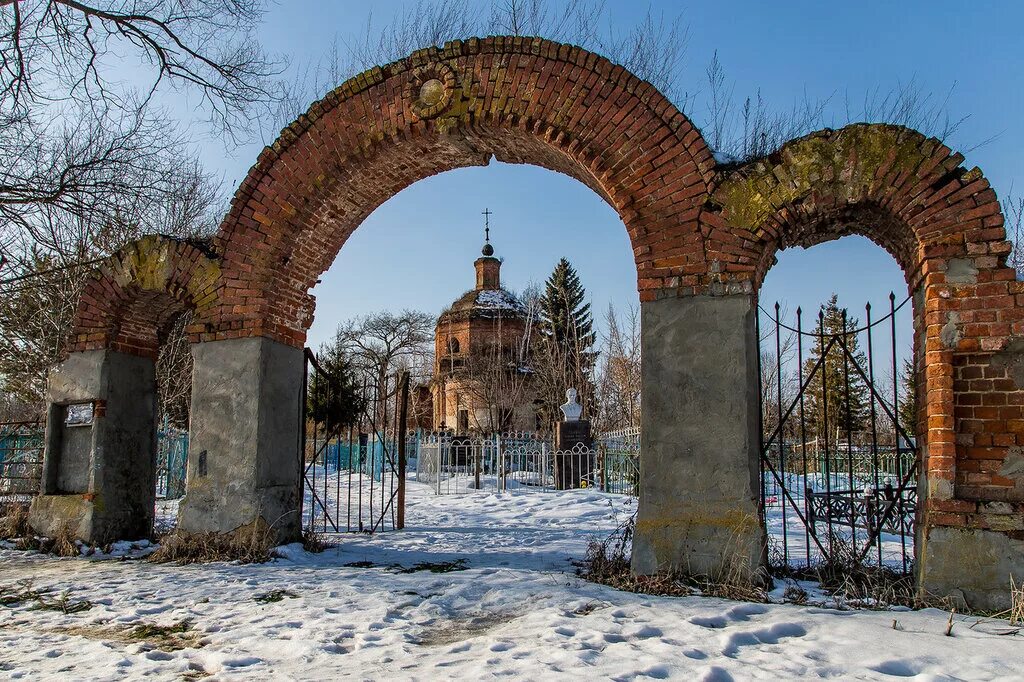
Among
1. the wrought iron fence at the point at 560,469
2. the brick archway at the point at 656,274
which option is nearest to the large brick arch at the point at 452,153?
the brick archway at the point at 656,274

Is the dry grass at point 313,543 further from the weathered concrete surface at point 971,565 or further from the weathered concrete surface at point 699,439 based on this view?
the weathered concrete surface at point 971,565

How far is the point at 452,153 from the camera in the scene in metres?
7.81

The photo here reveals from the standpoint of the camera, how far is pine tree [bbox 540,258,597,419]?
88.1 ft

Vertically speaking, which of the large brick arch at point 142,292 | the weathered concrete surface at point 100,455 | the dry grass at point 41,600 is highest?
the large brick arch at point 142,292

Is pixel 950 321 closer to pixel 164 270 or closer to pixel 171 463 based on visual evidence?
pixel 164 270

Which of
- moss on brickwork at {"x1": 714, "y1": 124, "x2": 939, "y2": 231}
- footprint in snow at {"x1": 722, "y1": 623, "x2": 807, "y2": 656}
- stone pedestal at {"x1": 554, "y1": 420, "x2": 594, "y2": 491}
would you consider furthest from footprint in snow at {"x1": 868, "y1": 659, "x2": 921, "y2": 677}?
stone pedestal at {"x1": 554, "y1": 420, "x2": 594, "y2": 491}

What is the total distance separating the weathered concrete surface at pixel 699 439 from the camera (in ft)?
18.9

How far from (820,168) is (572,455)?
11.5 m

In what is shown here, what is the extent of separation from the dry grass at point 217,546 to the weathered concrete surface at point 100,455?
3.86 ft

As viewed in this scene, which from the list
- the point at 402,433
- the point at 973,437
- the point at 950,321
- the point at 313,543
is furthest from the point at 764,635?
the point at 402,433

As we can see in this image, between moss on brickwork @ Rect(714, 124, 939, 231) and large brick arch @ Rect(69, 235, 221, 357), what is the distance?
5.59 m

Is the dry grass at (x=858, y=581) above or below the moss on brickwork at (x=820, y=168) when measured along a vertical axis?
below

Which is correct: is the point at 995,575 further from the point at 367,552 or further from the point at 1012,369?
the point at 367,552

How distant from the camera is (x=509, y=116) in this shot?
6.94m
